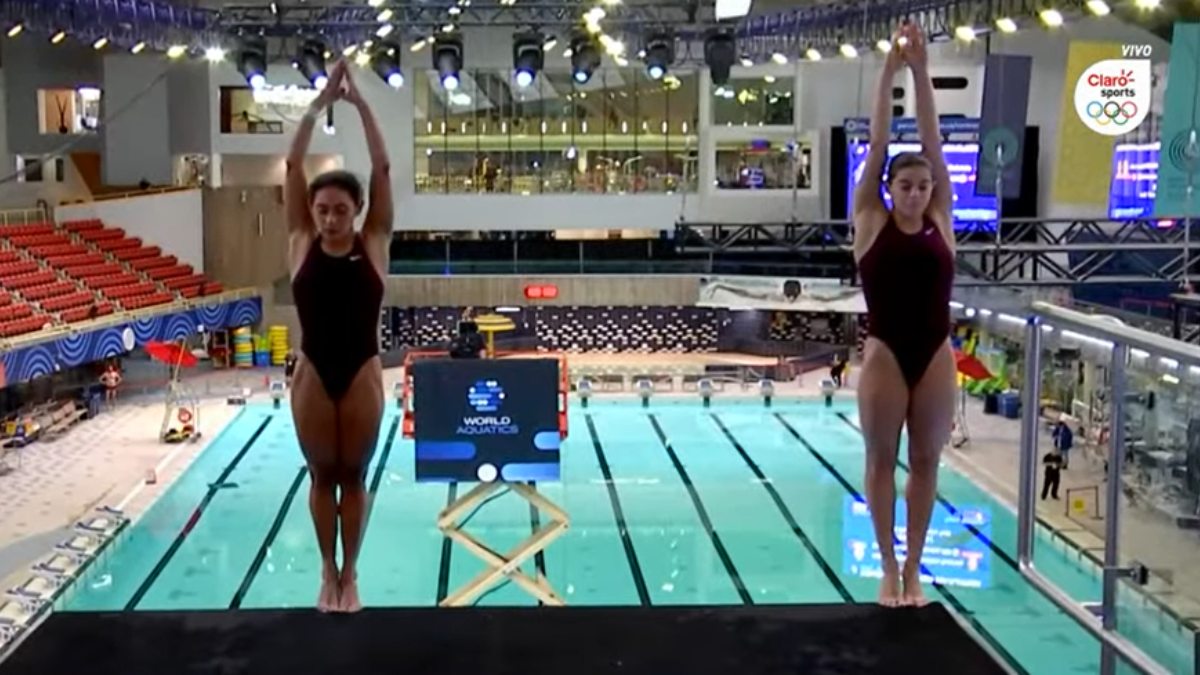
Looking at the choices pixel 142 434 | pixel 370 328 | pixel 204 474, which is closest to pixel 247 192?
pixel 142 434

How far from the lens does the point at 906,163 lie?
4500mm

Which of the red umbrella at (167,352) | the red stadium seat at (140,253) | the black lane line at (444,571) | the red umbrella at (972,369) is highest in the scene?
the red stadium seat at (140,253)

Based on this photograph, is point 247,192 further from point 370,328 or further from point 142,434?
point 370,328

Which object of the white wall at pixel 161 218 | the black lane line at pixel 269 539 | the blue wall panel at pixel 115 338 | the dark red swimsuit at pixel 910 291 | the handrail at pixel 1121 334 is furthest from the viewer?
the white wall at pixel 161 218

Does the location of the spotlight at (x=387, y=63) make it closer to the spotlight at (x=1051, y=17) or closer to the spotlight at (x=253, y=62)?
the spotlight at (x=253, y=62)

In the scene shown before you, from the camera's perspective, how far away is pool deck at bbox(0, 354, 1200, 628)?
415 inches

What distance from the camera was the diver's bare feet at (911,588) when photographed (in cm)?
482

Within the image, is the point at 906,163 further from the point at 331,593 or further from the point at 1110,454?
the point at 331,593

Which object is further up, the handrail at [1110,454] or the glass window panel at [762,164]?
the glass window panel at [762,164]

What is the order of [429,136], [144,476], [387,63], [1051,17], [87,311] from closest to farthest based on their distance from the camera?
[1051,17]
[387,63]
[144,476]
[87,311]
[429,136]

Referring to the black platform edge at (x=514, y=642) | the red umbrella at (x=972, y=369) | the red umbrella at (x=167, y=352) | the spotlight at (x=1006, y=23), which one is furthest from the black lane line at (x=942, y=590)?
the red umbrella at (x=167, y=352)

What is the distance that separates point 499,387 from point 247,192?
57.7 ft

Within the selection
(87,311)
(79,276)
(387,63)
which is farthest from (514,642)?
(79,276)

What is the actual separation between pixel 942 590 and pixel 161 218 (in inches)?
708
